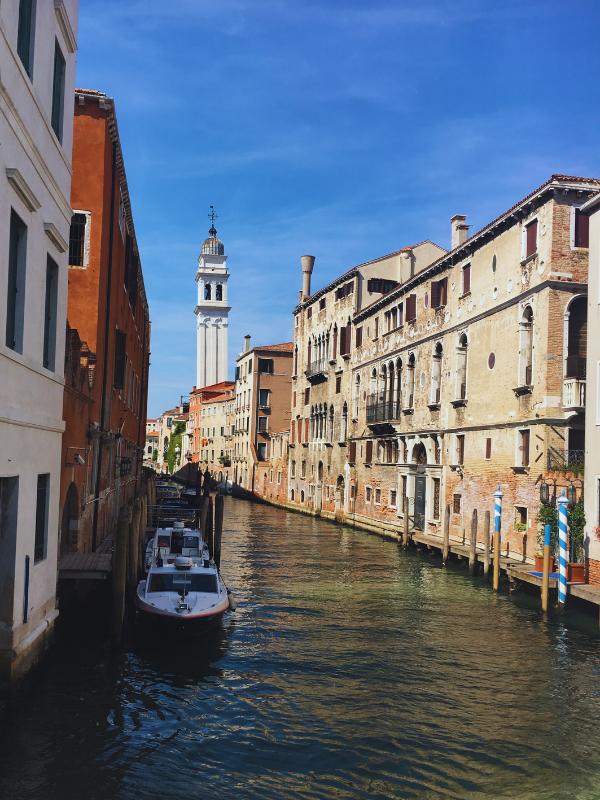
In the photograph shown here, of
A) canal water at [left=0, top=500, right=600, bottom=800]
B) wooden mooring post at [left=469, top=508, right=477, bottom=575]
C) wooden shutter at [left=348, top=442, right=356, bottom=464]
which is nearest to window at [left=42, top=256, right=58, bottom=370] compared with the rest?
canal water at [left=0, top=500, right=600, bottom=800]

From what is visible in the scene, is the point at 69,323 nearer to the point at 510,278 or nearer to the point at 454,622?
the point at 454,622

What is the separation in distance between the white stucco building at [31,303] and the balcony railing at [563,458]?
42.1ft

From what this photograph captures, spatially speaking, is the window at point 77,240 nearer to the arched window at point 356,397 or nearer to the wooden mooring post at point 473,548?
the wooden mooring post at point 473,548

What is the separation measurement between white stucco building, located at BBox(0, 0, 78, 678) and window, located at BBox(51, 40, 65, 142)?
14mm

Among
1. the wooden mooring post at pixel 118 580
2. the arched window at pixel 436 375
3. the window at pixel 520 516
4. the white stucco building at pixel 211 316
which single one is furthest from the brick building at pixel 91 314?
the white stucco building at pixel 211 316

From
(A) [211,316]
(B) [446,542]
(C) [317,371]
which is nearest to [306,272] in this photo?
(C) [317,371]

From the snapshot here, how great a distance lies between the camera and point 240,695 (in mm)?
11781

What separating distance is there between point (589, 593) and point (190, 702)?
28.1ft

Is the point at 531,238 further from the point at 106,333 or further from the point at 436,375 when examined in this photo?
the point at 106,333

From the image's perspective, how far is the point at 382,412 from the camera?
35188 millimetres

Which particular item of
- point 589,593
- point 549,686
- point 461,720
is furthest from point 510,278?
point 461,720

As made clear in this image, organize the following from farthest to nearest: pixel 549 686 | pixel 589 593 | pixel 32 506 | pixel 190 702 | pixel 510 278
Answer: pixel 510 278 → pixel 589 593 → pixel 549 686 → pixel 190 702 → pixel 32 506

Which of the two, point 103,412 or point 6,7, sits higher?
point 6,7

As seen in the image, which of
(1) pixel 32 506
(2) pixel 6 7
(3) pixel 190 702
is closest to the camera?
(2) pixel 6 7
